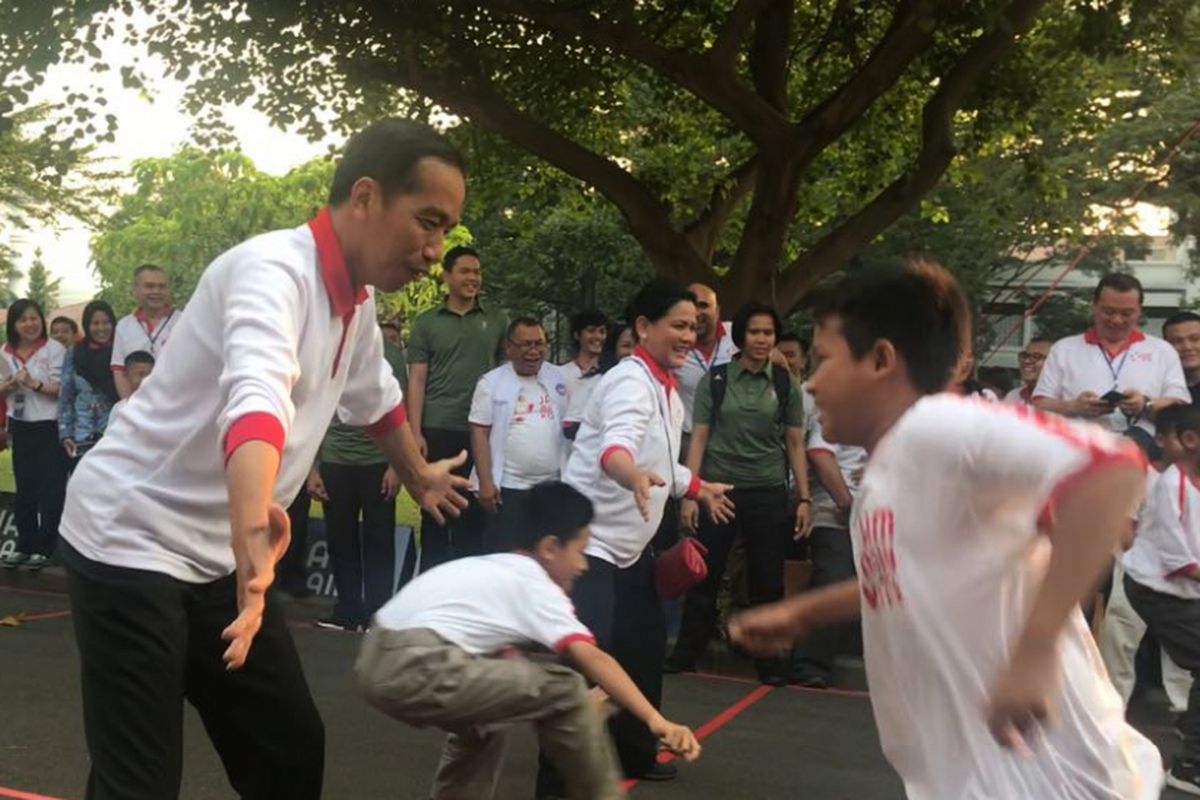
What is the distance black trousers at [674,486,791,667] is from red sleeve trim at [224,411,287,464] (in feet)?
16.5

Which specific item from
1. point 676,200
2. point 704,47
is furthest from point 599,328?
point 676,200

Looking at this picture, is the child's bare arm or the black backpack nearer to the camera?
the child's bare arm

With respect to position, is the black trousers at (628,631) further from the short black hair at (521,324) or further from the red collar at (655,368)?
the short black hair at (521,324)

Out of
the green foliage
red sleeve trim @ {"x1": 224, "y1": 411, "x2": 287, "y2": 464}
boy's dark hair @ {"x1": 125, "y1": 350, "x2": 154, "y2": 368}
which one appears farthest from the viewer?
the green foliage

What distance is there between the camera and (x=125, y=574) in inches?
112

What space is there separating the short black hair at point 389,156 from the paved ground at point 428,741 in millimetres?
2986

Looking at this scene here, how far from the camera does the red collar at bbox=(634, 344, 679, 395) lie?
514 centimetres

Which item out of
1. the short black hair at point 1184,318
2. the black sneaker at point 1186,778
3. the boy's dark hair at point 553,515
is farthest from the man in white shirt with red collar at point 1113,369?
the boy's dark hair at point 553,515

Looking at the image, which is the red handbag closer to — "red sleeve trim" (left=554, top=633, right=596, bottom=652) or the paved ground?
the paved ground

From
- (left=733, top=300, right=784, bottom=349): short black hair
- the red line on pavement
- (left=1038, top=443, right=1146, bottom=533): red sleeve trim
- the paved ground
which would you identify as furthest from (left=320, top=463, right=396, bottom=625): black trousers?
(left=1038, top=443, right=1146, bottom=533): red sleeve trim

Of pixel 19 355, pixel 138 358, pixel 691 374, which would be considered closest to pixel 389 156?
pixel 691 374

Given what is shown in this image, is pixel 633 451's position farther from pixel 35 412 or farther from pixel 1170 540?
pixel 35 412

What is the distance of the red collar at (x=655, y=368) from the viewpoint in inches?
202

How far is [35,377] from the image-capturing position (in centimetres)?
983
